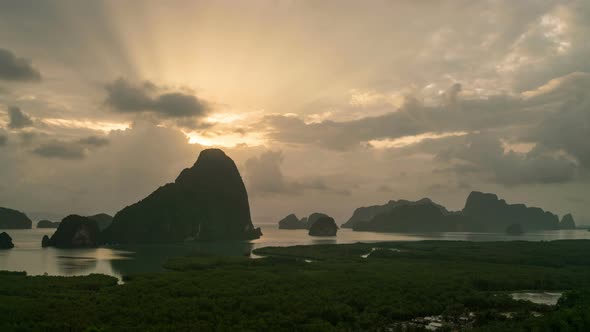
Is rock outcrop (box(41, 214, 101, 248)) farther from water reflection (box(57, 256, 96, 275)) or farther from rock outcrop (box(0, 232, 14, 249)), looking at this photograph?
water reflection (box(57, 256, 96, 275))

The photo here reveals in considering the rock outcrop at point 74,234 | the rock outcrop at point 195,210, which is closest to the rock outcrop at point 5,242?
the rock outcrop at point 74,234

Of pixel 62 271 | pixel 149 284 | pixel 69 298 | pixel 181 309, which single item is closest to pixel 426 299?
pixel 181 309

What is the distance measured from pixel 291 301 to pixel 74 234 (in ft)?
357

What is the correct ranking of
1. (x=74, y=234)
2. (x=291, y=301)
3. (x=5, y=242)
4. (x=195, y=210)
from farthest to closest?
1. (x=195, y=210)
2. (x=74, y=234)
3. (x=5, y=242)
4. (x=291, y=301)

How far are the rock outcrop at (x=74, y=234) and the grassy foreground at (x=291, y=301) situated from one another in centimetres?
7408

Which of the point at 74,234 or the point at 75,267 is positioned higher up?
the point at 74,234

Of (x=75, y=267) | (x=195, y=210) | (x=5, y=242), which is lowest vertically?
(x=75, y=267)

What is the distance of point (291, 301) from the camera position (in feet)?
125

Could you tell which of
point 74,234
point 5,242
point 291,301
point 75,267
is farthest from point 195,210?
point 291,301

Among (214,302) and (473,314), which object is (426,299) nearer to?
(473,314)

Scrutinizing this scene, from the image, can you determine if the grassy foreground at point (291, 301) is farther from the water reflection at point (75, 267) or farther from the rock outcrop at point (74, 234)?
the rock outcrop at point (74, 234)

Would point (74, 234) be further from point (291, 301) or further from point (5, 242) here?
point (291, 301)

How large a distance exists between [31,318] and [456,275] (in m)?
48.8

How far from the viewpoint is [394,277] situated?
53.1 meters
